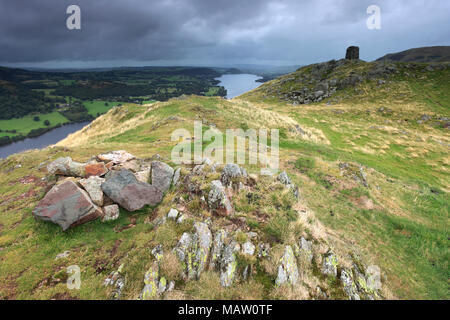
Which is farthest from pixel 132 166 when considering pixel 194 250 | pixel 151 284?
pixel 151 284

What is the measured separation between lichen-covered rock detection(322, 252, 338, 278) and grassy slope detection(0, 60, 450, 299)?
3.05 m

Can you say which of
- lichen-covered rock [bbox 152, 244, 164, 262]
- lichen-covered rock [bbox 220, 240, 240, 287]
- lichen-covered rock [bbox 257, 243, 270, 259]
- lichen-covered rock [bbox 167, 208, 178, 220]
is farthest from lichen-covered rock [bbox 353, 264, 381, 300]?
lichen-covered rock [bbox 167, 208, 178, 220]

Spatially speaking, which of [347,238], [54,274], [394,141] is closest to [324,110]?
[394,141]

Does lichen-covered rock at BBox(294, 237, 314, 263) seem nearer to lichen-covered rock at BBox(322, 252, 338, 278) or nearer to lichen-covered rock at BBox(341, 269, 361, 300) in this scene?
lichen-covered rock at BBox(322, 252, 338, 278)

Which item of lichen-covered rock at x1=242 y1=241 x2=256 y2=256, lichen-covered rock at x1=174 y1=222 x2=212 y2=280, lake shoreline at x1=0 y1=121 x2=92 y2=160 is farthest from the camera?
lake shoreline at x1=0 y1=121 x2=92 y2=160

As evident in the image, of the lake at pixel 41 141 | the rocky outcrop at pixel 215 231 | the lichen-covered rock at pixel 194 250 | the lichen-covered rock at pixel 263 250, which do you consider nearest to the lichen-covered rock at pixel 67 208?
the rocky outcrop at pixel 215 231

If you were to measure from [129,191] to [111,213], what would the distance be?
1.34 metres

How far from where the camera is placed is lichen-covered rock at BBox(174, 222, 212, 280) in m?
6.99

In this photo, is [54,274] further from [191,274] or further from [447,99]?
[447,99]

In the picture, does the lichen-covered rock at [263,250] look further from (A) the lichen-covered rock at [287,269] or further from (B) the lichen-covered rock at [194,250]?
(B) the lichen-covered rock at [194,250]

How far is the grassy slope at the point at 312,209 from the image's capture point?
23.5 ft

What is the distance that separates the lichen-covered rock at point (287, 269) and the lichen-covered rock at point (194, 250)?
277cm

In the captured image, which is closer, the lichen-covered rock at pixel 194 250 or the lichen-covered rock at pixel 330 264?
the lichen-covered rock at pixel 194 250
